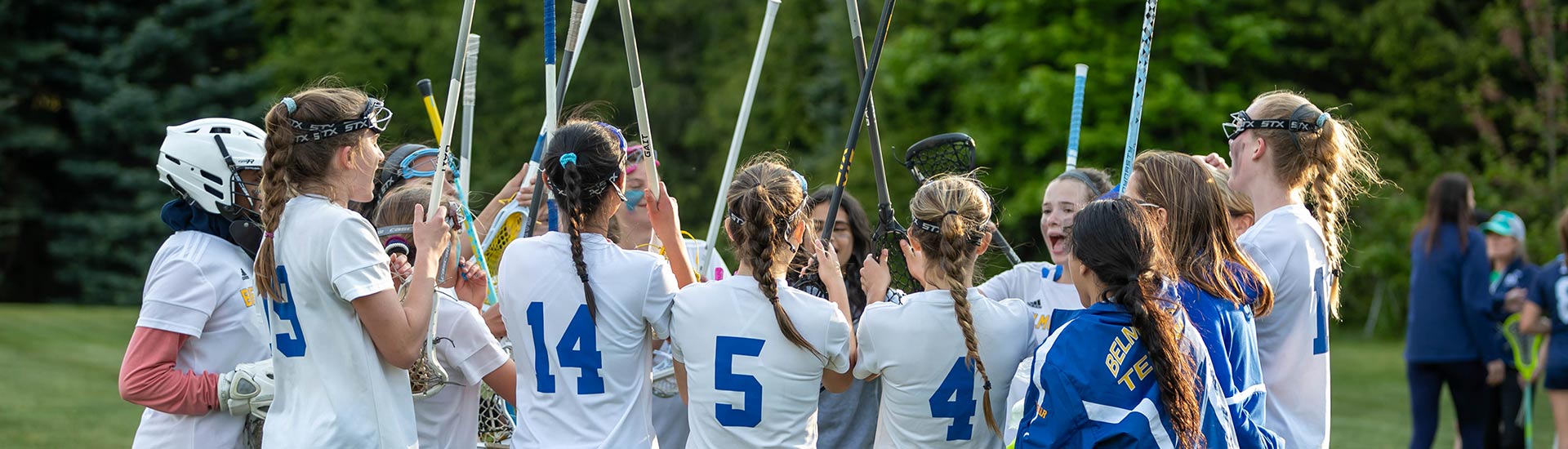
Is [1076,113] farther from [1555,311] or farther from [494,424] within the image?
[1555,311]

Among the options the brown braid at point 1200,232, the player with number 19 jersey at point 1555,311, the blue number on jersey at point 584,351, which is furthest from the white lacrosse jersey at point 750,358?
the player with number 19 jersey at point 1555,311

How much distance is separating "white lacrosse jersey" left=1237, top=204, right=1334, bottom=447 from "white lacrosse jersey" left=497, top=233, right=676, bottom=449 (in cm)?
176

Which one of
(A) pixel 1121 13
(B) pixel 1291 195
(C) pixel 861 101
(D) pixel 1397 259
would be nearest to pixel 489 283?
(C) pixel 861 101

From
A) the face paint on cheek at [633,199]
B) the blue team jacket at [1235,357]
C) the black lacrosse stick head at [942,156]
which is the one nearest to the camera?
the blue team jacket at [1235,357]

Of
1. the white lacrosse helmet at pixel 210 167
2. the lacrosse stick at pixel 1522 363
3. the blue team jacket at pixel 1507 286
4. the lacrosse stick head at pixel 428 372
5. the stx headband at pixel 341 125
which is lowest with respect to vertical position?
the lacrosse stick at pixel 1522 363

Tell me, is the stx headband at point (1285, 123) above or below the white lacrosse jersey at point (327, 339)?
above

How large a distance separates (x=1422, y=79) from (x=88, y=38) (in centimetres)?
2582

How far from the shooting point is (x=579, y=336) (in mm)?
3689

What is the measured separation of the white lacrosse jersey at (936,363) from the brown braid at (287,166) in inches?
62.8

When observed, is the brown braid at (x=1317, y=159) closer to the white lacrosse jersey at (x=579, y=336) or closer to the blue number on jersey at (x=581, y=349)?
the white lacrosse jersey at (x=579, y=336)

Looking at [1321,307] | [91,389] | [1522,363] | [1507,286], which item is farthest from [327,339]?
[91,389]

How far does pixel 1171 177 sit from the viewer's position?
147 inches

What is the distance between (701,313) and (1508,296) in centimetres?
733

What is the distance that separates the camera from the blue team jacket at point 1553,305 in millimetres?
8148
